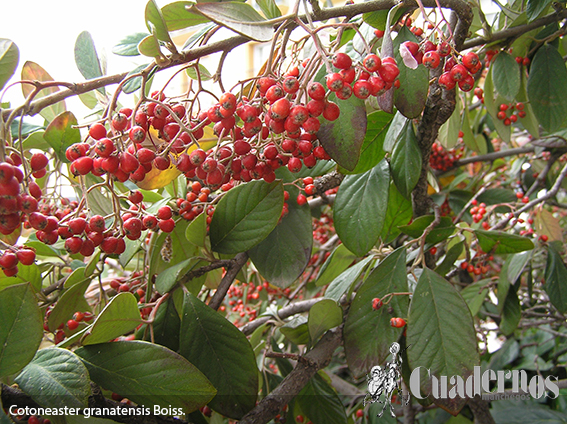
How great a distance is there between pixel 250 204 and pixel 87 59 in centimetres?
42

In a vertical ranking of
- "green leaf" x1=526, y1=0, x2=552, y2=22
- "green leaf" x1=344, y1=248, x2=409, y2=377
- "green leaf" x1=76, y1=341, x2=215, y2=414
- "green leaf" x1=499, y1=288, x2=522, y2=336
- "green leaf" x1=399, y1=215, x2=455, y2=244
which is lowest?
"green leaf" x1=499, y1=288, x2=522, y2=336

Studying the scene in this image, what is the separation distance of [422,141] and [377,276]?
0.28m

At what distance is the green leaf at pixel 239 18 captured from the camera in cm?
43

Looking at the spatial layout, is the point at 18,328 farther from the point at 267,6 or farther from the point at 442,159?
the point at 442,159

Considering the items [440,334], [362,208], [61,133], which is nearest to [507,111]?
[362,208]

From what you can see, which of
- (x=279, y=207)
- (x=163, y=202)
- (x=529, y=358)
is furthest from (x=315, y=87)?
(x=529, y=358)

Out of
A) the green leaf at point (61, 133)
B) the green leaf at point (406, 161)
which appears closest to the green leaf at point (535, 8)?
the green leaf at point (406, 161)

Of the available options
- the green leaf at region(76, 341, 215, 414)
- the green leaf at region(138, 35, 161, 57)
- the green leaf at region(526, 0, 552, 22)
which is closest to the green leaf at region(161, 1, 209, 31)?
the green leaf at region(138, 35, 161, 57)

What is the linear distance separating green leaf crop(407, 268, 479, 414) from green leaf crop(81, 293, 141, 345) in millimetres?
469

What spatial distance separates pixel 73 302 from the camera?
78 cm

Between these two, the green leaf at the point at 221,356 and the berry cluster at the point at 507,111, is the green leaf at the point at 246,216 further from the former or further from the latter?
the berry cluster at the point at 507,111

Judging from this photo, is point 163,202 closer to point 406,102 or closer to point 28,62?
point 28,62

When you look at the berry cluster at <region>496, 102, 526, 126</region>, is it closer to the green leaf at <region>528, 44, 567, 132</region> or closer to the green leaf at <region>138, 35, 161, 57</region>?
the green leaf at <region>528, 44, 567, 132</region>

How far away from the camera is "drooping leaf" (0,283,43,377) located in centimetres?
51
